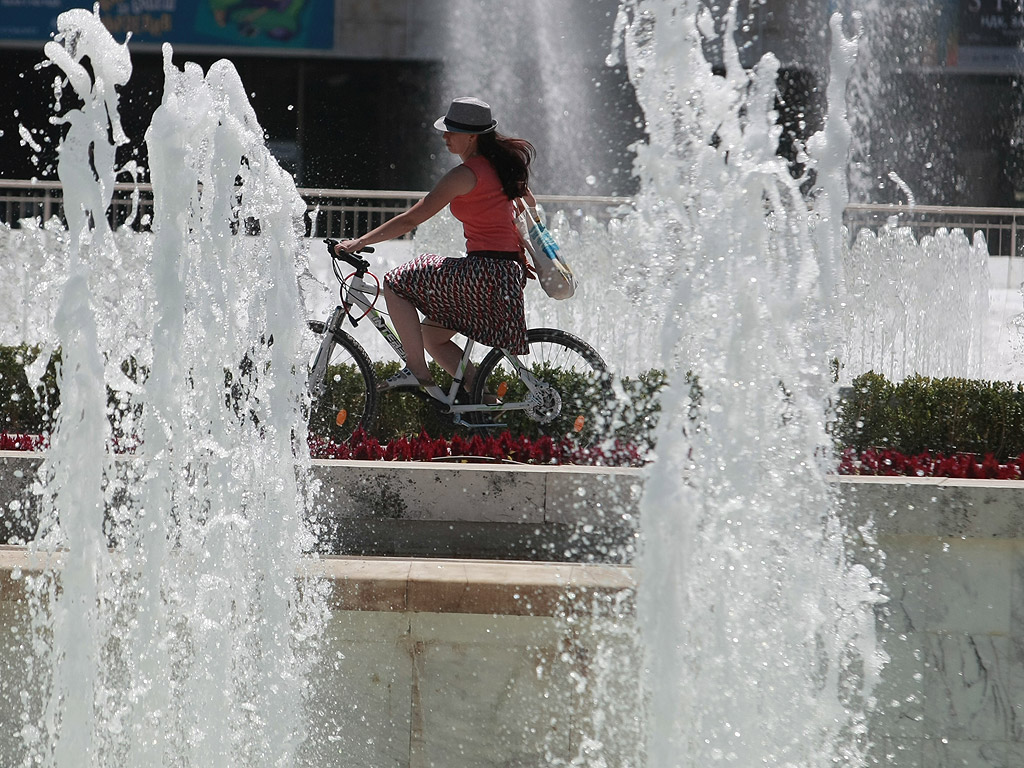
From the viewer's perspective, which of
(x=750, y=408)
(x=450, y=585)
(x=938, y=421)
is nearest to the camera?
(x=450, y=585)

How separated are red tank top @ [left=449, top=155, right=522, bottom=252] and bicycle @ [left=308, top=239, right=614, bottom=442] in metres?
0.42

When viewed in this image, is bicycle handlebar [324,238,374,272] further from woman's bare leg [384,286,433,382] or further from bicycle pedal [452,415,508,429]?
bicycle pedal [452,415,508,429]

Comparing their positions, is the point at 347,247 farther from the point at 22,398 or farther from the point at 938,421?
the point at 938,421

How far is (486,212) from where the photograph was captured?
441 centimetres

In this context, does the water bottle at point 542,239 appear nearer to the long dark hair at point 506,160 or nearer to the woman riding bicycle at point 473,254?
the woman riding bicycle at point 473,254

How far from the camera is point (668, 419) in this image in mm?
2863

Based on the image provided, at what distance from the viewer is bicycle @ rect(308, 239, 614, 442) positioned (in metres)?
4.68

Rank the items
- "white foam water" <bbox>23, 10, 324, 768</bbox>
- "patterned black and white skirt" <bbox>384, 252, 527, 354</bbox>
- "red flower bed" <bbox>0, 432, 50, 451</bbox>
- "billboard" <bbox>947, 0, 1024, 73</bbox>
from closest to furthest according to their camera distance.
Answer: "white foam water" <bbox>23, 10, 324, 768</bbox> → "red flower bed" <bbox>0, 432, 50, 451</bbox> → "patterned black and white skirt" <bbox>384, 252, 527, 354</bbox> → "billboard" <bbox>947, 0, 1024, 73</bbox>

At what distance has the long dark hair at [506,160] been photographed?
14.4 feet

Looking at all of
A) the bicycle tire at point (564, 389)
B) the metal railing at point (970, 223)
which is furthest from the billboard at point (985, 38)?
the bicycle tire at point (564, 389)

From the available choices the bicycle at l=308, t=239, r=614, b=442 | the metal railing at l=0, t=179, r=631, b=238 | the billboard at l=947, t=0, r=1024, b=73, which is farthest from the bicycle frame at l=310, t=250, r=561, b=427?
the billboard at l=947, t=0, r=1024, b=73

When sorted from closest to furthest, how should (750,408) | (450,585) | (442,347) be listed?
(450,585) < (750,408) < (442,347)

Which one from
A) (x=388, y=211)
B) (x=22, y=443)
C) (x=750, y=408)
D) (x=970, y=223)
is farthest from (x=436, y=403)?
(x=970, y=223)

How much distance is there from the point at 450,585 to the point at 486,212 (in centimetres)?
191
